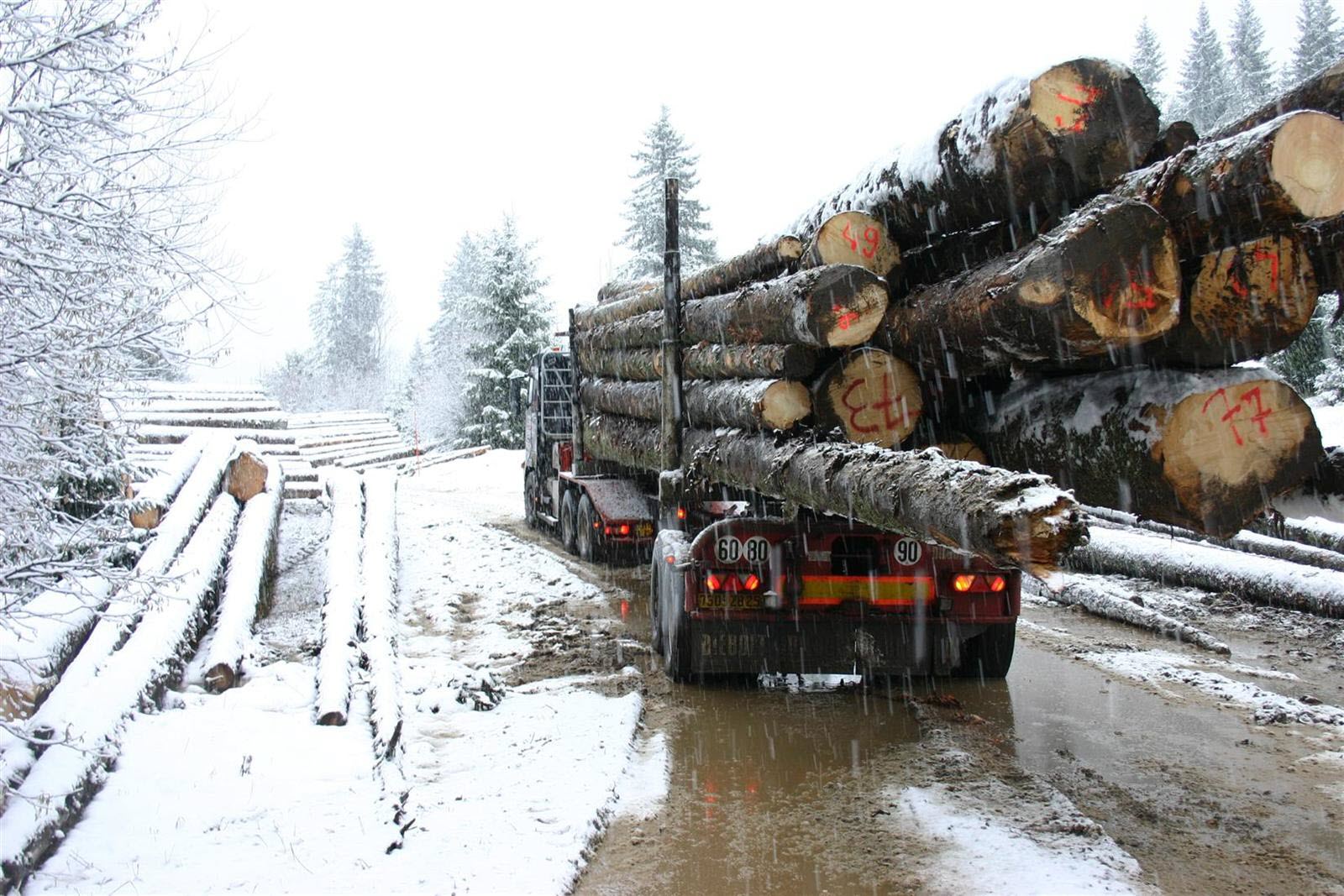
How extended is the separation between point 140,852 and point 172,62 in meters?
3.97

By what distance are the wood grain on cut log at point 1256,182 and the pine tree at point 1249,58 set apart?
1785 inches

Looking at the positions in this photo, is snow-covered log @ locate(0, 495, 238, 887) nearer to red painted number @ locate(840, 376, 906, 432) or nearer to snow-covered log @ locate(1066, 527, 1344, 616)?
red painted number @ locate(840, 376, 906, 432)

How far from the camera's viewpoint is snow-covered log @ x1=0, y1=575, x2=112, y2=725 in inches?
205

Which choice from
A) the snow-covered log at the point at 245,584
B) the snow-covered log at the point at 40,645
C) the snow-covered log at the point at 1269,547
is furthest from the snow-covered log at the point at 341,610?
the snow-covered log at the point at 1269,547

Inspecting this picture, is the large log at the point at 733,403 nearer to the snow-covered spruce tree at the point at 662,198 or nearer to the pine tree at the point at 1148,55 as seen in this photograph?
the snow-covered spruce tree at the point at 662,198

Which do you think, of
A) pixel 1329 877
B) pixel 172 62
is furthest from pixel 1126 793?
pixel 172 62

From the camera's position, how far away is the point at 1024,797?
5.00 metres

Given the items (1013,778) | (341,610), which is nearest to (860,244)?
(1013,778)

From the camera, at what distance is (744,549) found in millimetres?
6574

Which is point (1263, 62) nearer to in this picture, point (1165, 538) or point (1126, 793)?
point (1165, 538)

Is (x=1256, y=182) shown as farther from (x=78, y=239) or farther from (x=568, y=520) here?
(x=568, y=520)

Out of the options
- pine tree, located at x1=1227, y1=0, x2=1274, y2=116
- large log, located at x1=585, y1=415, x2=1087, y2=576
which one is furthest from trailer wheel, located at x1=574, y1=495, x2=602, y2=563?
pine tree, located at x1=1227, y1=0, x2=1274, y2=116

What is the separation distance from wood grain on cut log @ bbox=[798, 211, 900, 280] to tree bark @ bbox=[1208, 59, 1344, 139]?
1.74 metres

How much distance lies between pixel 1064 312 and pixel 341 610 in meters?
5.99
